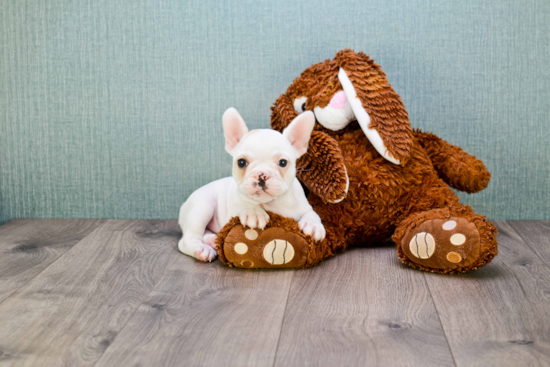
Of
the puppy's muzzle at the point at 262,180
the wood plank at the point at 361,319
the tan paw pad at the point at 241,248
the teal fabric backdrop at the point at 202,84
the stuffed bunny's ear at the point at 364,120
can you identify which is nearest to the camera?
the wood plank at the point at 361,319

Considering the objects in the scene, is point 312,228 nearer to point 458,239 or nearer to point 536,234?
point 458,239

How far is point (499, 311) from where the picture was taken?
1031mm

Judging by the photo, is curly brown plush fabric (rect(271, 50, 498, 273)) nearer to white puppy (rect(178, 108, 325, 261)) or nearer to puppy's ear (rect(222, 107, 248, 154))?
white puppy (rect(178, 108, 325, 261))

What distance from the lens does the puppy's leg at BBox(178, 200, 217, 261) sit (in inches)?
55.2

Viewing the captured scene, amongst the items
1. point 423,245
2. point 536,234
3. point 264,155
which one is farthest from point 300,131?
point 536,234

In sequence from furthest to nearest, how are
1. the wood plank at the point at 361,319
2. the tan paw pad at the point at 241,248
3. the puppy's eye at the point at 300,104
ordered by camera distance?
the puppy's eye at the point at 300,104 → the tan paw pad at the point at 241,248 → the wood plank at the point at 361,319

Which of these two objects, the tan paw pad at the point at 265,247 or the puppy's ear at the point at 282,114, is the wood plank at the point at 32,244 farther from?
the puppy's ear at the point at 282,114

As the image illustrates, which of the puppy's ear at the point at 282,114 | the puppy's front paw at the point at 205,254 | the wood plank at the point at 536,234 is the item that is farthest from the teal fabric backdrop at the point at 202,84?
the puppy's front paw at the point at 205,254

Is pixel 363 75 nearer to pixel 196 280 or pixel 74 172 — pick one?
pixel 196 280

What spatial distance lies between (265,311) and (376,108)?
0.62 meters

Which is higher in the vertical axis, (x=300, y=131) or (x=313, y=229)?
(x=300, y=131)

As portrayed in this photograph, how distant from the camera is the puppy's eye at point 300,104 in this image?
1478mm

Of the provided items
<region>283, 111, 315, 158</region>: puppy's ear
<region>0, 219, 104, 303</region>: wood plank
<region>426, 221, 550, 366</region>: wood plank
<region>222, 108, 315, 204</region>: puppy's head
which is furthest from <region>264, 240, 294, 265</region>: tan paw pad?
<region>0, 219, 104, 303</region>: wood plank

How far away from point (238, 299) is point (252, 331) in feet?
0.52
